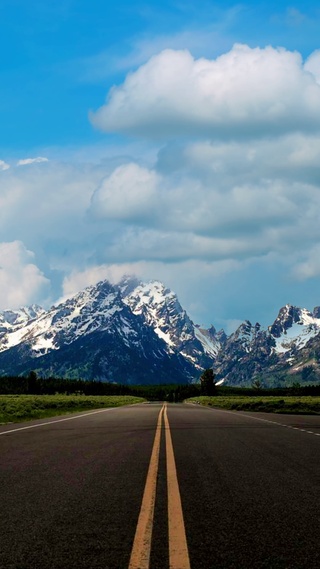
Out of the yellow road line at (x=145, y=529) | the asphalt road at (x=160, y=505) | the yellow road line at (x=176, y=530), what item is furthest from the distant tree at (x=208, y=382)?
the yellow road line at (x=176, y=530)

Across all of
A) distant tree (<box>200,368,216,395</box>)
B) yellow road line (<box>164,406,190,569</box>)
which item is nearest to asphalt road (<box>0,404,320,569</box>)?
yellow road line (<box>164,406,190,569</box>)

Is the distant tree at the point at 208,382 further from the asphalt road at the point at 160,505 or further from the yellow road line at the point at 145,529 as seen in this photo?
the yellow road line at the point at 145,529

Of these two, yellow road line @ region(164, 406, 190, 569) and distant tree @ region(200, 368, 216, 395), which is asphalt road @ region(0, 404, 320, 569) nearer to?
yellow road line @ region(164, 406, 190, 569)

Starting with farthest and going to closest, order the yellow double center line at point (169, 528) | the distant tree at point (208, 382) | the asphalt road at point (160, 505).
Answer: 1. the distant tree at point (208, 382)
2. the asphalt road at point (160, 505)
3. the yellow double center line at point (169, 528)

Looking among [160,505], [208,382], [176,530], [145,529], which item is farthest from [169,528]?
[208,382]

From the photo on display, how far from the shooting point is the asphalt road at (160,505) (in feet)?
17.8

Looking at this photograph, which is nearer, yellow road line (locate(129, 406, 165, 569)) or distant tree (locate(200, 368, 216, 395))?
yellow road line (locate(129, 406, 165, 569))

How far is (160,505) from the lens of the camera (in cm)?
767

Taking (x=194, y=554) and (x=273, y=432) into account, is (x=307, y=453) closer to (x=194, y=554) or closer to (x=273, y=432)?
(x=273, y=432)

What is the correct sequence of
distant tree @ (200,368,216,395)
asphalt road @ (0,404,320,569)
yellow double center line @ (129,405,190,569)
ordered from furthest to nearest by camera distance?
distant tree @ (200,368,216,395) < asphalt road @ (0,404,320,569) < yellow double center line @ (129,405,190,569)

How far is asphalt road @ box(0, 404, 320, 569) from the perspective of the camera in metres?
5.42

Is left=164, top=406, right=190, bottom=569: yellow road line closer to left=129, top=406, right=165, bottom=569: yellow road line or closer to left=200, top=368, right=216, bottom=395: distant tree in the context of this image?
left=129, top=406, right=165, bottom=569: yellow road line

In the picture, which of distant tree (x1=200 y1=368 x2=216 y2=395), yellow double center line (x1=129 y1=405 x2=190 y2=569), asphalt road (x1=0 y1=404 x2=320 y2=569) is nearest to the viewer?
yellow double center line (x1=129 y1=405 x2=190 y2=569)

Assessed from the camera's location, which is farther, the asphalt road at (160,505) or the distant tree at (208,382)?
the distant tree at (208,382)
